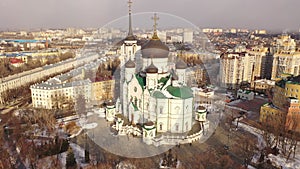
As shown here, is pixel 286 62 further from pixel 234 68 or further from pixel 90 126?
pixel 90 126

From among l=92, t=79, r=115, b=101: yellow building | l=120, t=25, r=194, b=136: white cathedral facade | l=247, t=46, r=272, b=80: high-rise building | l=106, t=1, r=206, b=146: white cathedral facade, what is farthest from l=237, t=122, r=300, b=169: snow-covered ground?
l=247, t=46, r=272, b=80: high-rise building

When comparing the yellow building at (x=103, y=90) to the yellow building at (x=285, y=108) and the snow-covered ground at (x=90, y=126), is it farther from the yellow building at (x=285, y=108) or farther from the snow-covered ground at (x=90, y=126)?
the yellow building at (x=285, y=108)

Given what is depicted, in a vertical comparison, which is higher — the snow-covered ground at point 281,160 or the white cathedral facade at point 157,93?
the white cathedral facade at point 157,93

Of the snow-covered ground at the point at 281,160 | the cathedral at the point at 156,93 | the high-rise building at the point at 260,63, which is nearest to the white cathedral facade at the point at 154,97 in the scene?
the cathedral at the point at 156,93

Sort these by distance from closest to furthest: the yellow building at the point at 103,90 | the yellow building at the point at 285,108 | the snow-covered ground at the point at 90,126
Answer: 1. the yellow building at the point at 285,108
2. the snow-covered ground at the point at 90,126
3. the yellow building at the point at 103,90

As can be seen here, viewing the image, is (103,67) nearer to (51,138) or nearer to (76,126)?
(76,126)

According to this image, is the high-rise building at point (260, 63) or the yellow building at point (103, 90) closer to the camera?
the yellow building at point (103, 90)
